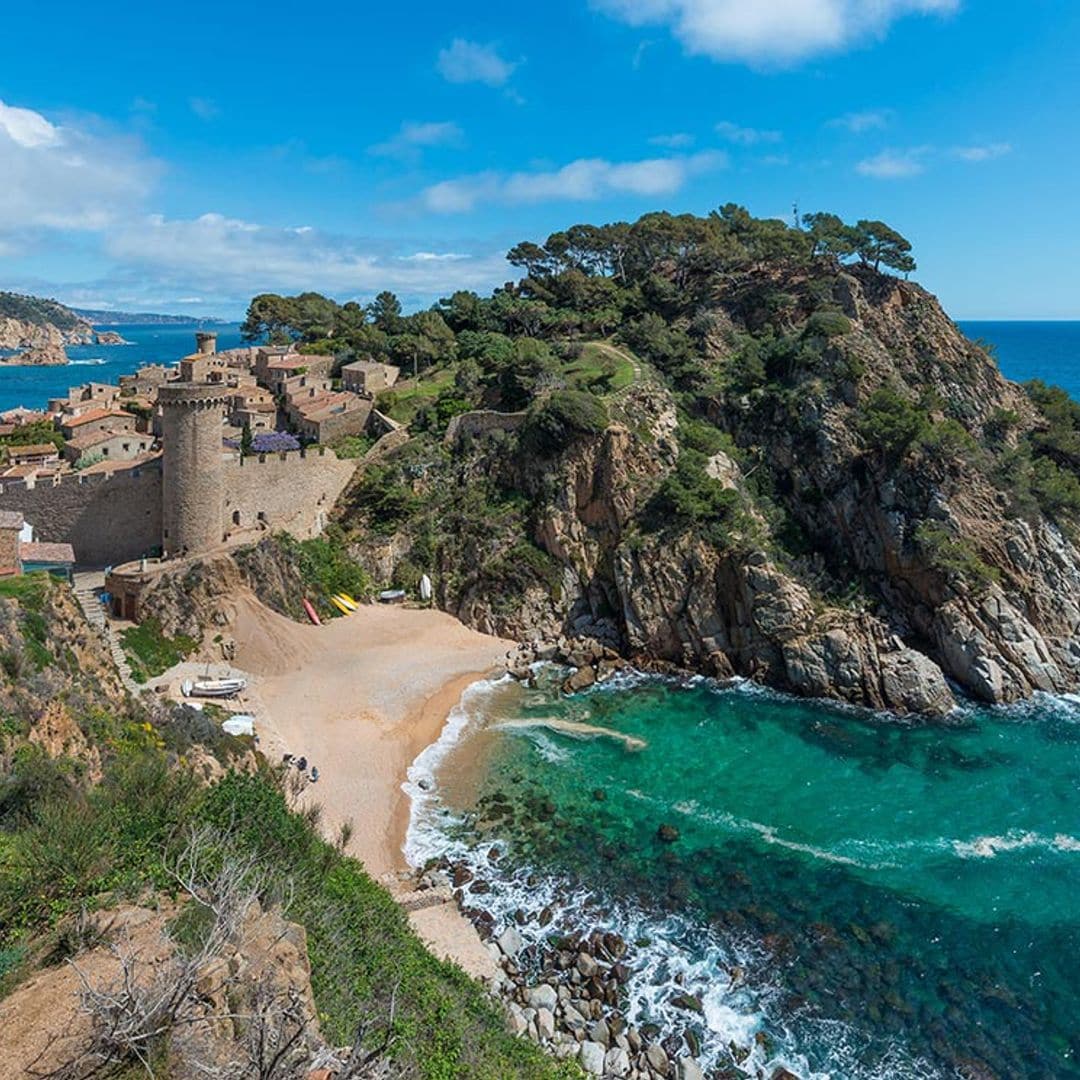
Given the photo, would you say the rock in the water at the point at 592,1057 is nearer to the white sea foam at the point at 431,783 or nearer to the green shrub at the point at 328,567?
the white sea foam at the point at 431,783

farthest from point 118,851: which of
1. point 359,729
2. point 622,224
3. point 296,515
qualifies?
point 622,224

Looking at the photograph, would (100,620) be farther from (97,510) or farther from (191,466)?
(191,466)

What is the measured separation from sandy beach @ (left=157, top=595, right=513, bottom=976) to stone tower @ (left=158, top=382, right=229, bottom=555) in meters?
3.66

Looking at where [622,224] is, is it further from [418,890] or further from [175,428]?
[418,890]

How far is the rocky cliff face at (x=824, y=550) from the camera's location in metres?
33.8

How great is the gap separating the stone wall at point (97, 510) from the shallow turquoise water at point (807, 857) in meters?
16.8

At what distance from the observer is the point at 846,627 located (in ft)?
112

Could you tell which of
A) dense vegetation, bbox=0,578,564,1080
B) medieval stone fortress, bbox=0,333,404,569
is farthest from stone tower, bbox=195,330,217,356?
dense vegetation, bbox=0,578,564,1080

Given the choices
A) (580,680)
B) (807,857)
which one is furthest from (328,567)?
(807,857)

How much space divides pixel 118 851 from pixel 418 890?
10.3m

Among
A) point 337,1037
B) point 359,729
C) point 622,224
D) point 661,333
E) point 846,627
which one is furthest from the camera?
point 622,224

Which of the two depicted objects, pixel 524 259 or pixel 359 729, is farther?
pixel 524 259

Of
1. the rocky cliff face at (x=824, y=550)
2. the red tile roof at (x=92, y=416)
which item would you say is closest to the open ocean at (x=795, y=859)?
the rocky cliff face at (x=824, y=550)

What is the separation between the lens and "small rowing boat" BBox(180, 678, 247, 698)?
91.8 ft
